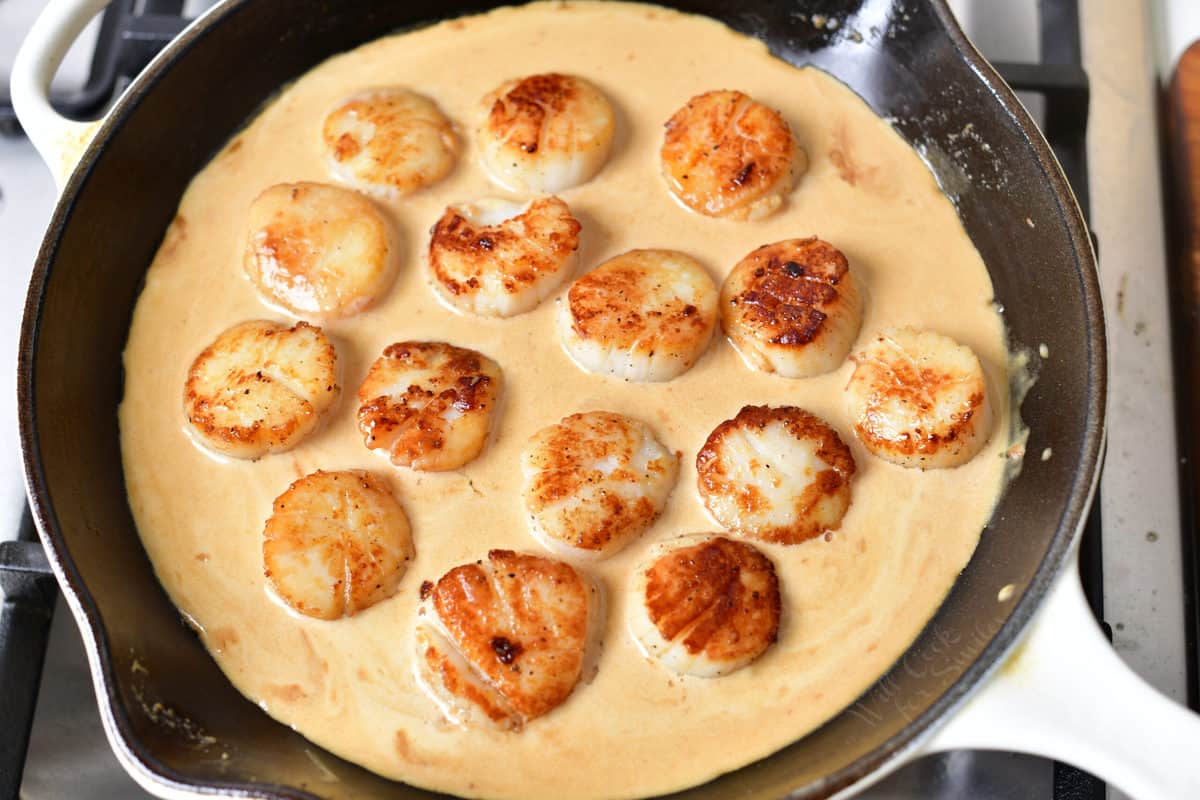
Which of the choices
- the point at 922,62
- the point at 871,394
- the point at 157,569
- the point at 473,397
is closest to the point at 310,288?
the point at 473,397

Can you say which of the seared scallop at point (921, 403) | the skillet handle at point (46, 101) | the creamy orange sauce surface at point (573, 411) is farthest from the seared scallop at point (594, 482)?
the skillet handle at point (46, 101)

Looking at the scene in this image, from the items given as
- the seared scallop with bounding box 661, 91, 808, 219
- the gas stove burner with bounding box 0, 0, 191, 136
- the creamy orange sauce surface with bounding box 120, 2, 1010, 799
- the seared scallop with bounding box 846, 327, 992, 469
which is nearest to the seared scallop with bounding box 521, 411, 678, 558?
the creamy orange sauce surface with bounding box 120, 2, 1010, 799

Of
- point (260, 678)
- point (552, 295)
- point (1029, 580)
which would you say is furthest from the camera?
point (552, 295)

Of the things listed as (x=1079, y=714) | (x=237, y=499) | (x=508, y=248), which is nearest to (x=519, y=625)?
(x=237, y=499)

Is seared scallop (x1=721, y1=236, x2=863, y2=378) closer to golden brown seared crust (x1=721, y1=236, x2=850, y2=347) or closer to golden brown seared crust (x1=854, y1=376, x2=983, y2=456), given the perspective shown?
golden brown seared crust (x1=721, y1=236, x2=850, y2=347)

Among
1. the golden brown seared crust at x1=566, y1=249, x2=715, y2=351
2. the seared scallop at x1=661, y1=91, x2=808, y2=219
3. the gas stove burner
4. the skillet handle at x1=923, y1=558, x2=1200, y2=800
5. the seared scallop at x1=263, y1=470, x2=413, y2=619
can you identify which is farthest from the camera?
the gas stove burner

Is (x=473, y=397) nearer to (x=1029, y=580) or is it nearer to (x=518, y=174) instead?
(x=518, y=174)

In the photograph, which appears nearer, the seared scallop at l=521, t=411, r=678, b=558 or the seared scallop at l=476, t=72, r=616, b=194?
the seared scallop at l=521, t=411, r=678, b=558
